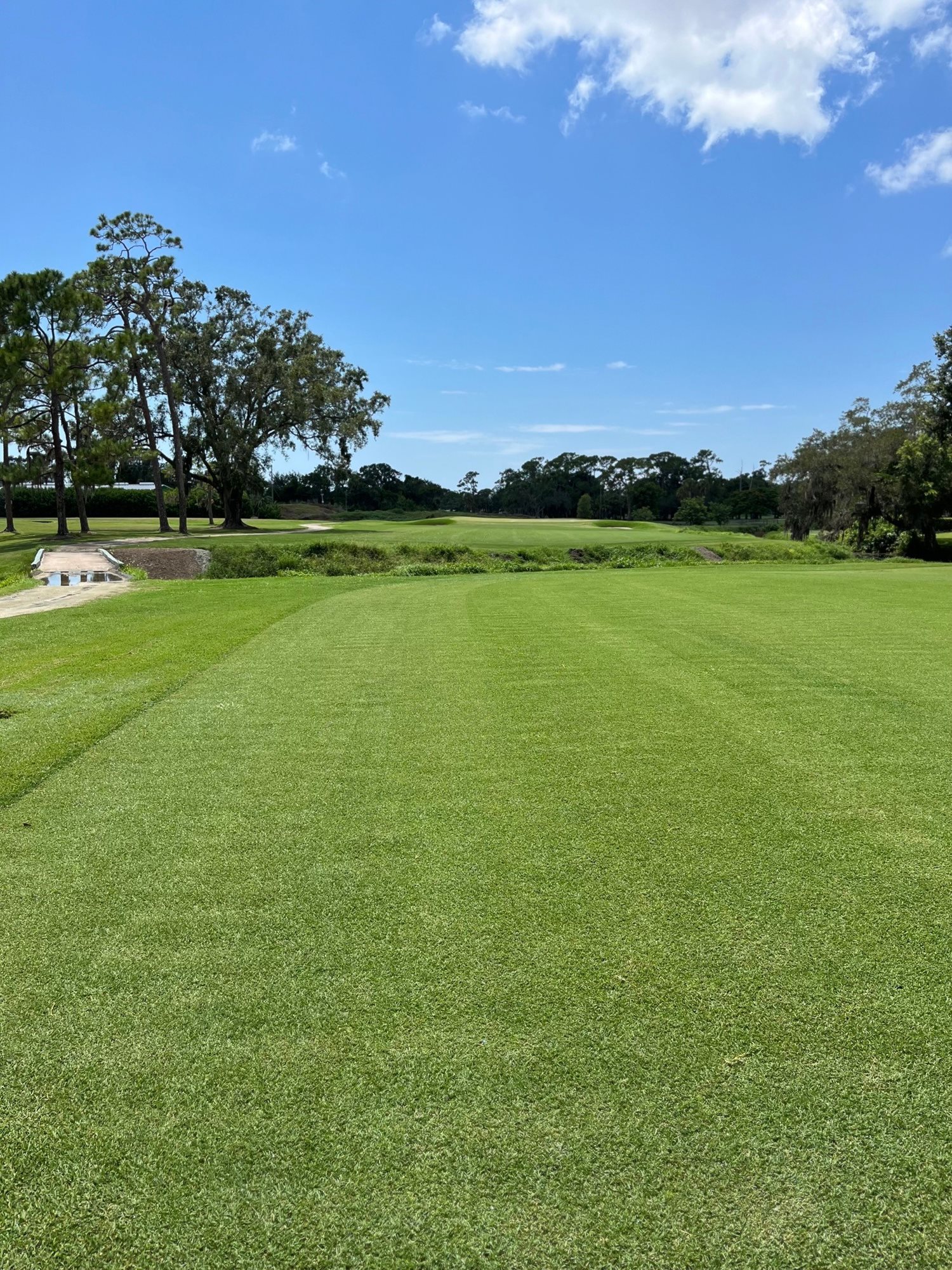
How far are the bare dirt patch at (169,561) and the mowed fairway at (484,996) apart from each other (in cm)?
1602

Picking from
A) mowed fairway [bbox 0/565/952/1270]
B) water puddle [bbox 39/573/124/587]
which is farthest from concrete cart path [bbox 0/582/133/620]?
mowed fairway [bbox 0/565/952/1270]

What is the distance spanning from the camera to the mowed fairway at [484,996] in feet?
5.54

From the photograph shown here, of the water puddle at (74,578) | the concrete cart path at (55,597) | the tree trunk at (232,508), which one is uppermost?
the tree trunk at (232,508)

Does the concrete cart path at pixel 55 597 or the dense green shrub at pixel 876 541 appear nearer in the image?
the concrete cart path at pixel 55 597

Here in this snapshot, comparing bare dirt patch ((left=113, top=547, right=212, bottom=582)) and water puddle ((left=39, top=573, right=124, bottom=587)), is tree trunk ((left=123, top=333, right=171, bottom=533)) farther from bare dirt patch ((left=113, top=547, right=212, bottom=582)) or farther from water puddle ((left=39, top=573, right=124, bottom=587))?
water puddle ((left=39, top=573, right=124, bottom=587))

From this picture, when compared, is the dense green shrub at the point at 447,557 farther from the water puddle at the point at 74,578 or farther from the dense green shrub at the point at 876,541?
the water puddle at the point at 74,578

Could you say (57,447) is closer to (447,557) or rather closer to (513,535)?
(447,557)

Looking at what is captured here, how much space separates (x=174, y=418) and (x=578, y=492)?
6410 cm

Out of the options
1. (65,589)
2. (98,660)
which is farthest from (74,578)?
(98,660)

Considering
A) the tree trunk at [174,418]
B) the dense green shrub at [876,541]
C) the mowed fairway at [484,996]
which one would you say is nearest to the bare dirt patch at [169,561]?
the tree trunk at [174,418]

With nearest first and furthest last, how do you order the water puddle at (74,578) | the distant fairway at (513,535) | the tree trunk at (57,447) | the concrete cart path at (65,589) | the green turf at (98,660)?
the green turf at (98,660) → the concrete cart path at (65,589) → the water puddle at (74,578) → the tree trunk at (57,447) → the distant fairway at (513,535)

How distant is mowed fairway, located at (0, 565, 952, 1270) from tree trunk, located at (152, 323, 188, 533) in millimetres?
31392

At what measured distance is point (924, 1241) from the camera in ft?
5.30

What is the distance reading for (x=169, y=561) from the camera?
21484mm
